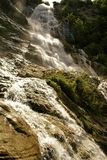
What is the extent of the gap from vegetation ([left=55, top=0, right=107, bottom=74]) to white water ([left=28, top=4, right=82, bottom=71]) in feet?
6.59

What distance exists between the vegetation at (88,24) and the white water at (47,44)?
201 centimetres

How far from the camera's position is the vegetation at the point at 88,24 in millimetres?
40625

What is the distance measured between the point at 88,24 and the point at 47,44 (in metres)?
13.3

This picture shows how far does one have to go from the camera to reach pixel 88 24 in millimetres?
45906

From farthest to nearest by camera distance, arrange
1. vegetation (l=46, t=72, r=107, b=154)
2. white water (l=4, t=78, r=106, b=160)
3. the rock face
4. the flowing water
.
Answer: vegetation (l=46, t=72, r=107, b=154) → the flowing water → white water (l=4, t=78, r=106, b=160) → the rock face

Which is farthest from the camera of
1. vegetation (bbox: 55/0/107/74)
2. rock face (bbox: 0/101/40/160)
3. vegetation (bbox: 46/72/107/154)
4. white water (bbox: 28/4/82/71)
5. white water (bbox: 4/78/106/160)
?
vegetation (bbox: 55/0/107/74)

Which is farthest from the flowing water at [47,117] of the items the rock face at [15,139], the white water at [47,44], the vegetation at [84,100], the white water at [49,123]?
the white water at [47,44]

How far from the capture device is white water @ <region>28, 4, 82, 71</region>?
29828mm

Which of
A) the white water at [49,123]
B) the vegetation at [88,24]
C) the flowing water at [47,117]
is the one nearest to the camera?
the white water at [49,123]

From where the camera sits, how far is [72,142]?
50.3 ft

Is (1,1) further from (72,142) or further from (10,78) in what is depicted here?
(72,142)

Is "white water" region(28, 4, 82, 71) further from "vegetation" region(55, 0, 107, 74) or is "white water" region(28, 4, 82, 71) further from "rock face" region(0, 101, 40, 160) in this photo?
"rock face" region(0, 101, 40, 160)

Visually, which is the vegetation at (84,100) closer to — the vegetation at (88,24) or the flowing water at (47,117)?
the flowing water at (47,117)

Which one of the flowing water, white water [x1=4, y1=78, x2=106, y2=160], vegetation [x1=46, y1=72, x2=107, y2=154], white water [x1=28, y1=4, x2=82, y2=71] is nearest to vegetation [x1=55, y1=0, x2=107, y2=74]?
white water [x1=28, y1=4, x2=82, y2=71]
